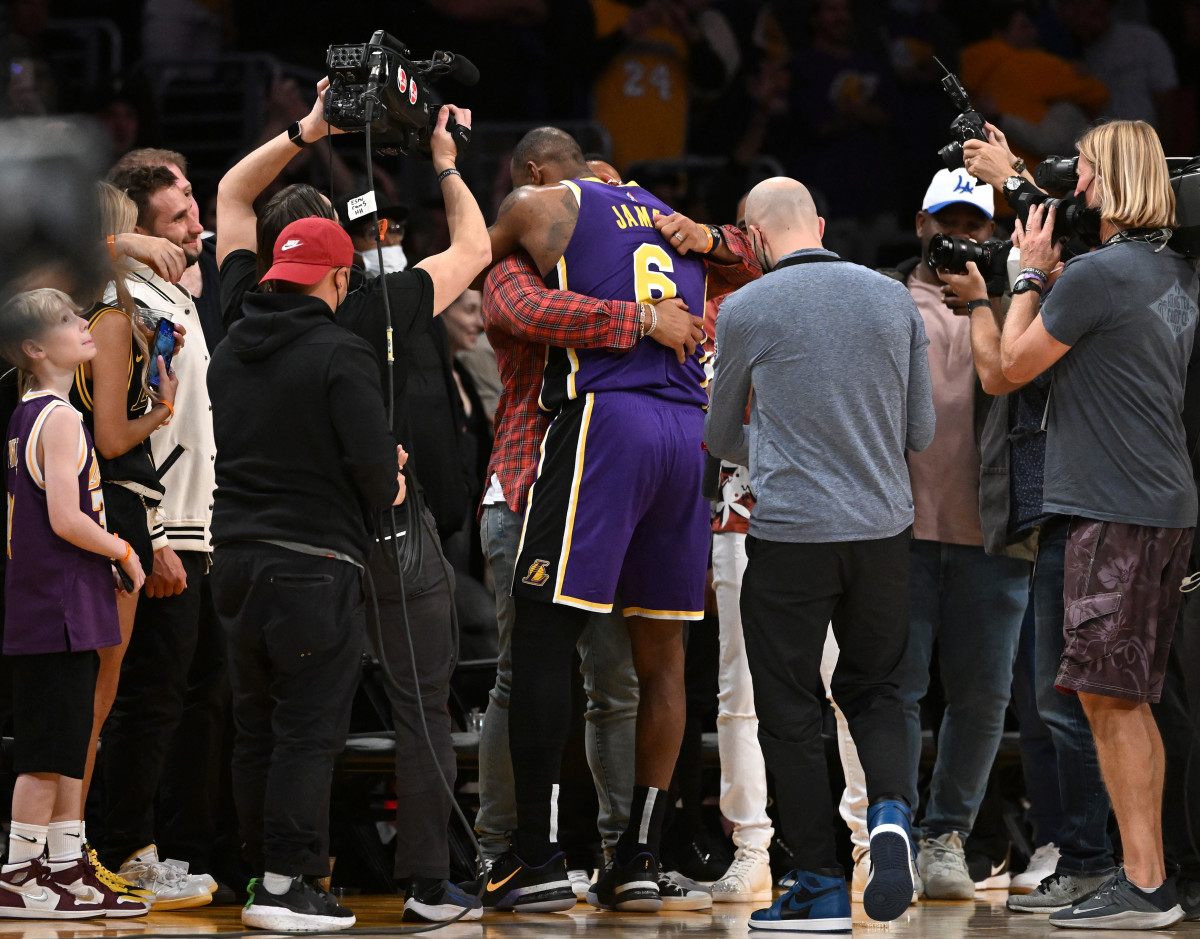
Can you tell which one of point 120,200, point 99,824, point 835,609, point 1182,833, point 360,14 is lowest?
point 99,824

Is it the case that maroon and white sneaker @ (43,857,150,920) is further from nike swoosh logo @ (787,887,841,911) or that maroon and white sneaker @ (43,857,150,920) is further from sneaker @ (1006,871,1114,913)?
sneaker @ (1006,871,1114,913)

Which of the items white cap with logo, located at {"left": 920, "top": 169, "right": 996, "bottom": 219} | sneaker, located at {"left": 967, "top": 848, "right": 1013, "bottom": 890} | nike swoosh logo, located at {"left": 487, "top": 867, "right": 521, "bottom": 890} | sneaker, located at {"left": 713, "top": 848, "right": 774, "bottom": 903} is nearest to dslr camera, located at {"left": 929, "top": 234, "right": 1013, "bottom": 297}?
white cap with logo, located at {"left": 920, "top": 169, "right": 996, "bottom": 219}

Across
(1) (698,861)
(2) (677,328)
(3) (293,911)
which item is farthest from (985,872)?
(3) (293,911)

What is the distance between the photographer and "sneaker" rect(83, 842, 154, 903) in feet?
11.7

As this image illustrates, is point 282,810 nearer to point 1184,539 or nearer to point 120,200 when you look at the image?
point 120,200

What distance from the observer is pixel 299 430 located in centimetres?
328

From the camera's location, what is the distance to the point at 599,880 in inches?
149

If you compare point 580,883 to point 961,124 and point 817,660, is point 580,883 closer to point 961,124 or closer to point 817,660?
point 817,660

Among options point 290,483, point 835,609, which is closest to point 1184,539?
point 835,609

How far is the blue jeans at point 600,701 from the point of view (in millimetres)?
3826

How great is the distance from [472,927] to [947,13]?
653cm

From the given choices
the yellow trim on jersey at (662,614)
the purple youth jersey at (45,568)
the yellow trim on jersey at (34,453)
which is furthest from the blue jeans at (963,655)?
the yellow trim on jersey at (34,453)

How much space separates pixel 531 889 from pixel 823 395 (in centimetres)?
130

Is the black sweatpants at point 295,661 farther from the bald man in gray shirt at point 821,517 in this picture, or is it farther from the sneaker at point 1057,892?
the sneaker at point 1057,892
